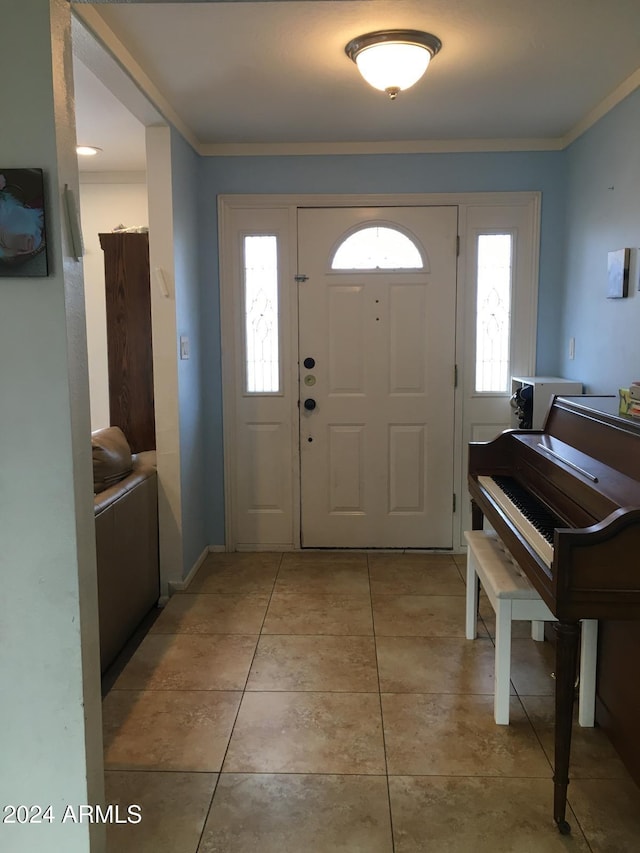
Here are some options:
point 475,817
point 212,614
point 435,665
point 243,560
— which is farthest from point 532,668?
point 243,560

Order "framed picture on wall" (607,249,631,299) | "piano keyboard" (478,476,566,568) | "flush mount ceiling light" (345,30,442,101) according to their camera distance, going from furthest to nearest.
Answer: "framed picture on wall" (607,249,631,299) < "flush mount ceiling light" (345,30,442,101) < "piano keyboard" (478,476,566,568)

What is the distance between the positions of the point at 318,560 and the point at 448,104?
2.64m

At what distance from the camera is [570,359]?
3.91 meters

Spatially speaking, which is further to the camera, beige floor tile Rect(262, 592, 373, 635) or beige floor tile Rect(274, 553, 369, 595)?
beige floor tile Rect(274, 553, 369, 595)

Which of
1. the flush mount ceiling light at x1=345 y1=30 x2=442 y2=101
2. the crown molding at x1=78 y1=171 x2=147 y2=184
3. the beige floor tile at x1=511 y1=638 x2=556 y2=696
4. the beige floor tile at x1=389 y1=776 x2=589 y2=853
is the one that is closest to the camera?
the beige floor tile at x1=389 y1=776 x2=589 y2=853

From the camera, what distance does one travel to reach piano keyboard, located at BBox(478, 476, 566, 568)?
82.4 inches

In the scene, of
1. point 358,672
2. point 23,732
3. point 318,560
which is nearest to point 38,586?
point 23,732

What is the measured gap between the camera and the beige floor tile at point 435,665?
274cm

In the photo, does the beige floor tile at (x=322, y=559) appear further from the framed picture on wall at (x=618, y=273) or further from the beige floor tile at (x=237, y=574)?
the framed picture on wall at (x=618, y=273)

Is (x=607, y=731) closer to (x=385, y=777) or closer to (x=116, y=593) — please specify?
(x=385, y=777)

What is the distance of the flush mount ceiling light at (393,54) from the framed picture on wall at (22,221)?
1546mm

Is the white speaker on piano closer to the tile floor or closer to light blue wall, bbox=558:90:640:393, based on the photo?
light blue wall, bbox=558:90:640:393

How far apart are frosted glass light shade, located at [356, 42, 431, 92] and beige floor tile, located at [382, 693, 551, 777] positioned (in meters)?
2.40

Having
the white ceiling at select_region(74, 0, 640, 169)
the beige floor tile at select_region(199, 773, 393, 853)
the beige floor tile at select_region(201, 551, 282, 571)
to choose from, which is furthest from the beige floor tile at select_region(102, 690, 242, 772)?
the white ceiling at select_region(74, 0, 640, 169)
